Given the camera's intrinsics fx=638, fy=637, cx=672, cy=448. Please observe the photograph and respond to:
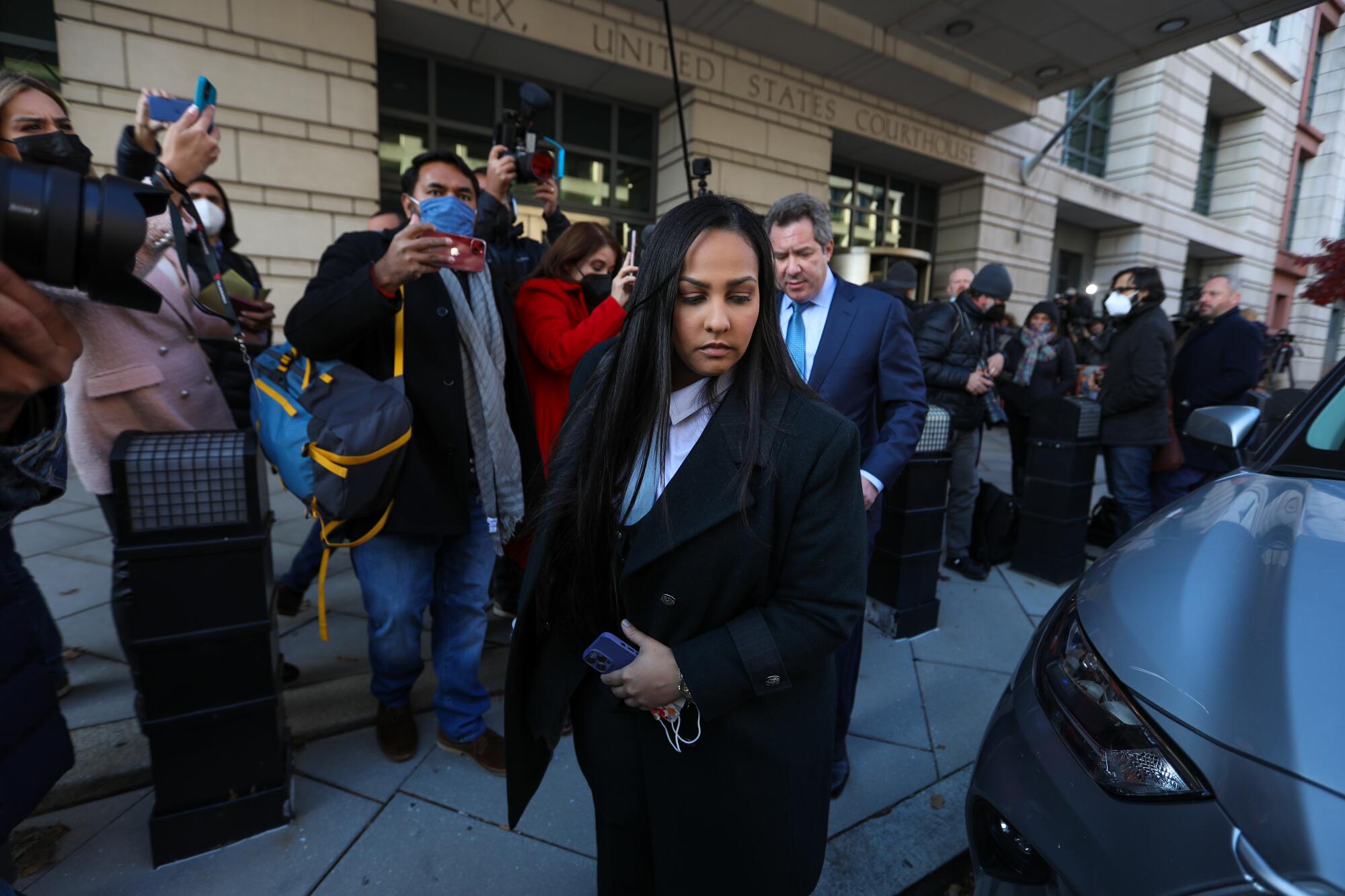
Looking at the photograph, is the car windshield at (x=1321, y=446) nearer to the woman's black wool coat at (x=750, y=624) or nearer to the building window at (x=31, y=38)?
the woman's black wool coat at (x=750, y=624)

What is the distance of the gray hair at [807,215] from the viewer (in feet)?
7.89

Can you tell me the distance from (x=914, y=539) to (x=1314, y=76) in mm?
28033

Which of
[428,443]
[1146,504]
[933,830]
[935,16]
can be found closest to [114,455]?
[428,443]

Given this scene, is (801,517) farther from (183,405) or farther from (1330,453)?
(183,405)

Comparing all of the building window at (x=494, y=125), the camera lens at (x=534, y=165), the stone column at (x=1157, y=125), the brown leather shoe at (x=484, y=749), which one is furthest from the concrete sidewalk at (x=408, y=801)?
the stone column at (x=1157, y=125)

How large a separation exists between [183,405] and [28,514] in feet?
15.9

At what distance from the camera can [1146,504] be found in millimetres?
5086

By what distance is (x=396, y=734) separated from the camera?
103 inches

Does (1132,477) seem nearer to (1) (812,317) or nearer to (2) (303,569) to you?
(1) (812,317)

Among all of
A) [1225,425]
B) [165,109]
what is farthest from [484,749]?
[1225,425]

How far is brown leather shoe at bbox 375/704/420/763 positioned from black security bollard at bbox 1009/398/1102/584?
460 centimetres

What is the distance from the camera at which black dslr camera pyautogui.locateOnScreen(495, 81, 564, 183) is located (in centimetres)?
292

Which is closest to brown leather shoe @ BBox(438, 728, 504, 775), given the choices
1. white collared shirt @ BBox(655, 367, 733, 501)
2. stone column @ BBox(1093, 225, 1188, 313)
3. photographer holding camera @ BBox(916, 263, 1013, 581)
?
white collared shirt @ BBox(655, 367, 733, 501)

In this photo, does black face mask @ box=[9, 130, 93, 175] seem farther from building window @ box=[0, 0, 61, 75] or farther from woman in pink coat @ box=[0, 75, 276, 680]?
building window @ box=[0, 0, 61, 75]
